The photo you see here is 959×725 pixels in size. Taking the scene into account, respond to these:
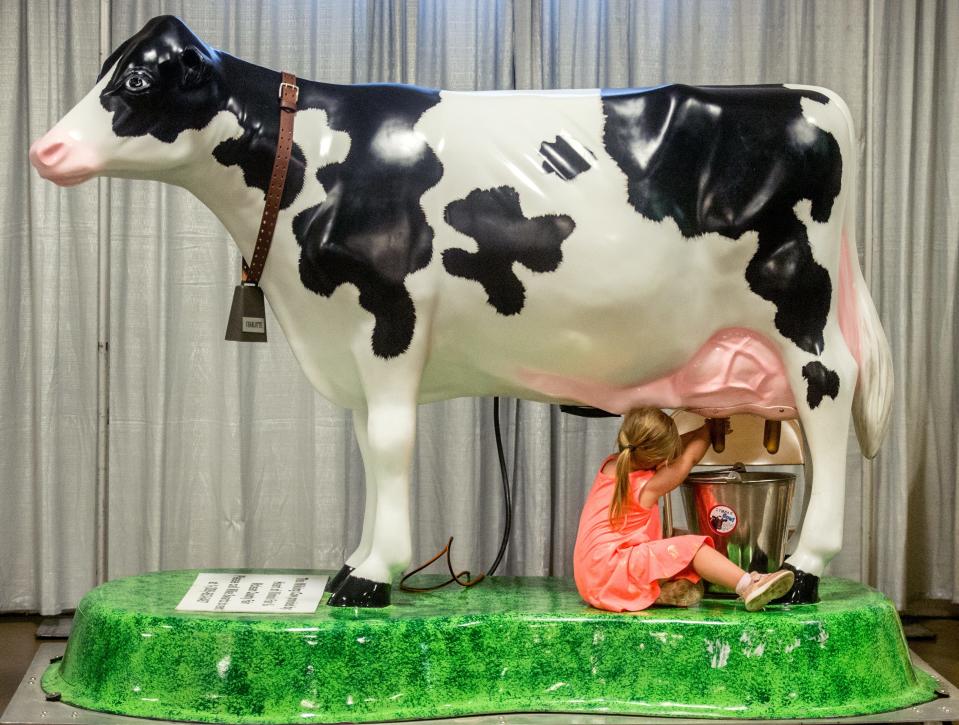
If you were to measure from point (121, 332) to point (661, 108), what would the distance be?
1.71 m

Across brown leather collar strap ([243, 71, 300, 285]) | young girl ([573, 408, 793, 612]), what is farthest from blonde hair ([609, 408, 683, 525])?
brown leather collar strap ([243, 71, 300, 285])

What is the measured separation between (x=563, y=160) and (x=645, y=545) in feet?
2.20

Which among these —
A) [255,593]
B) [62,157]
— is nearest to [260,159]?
[62,157]

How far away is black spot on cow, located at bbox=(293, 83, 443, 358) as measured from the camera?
1849 mm

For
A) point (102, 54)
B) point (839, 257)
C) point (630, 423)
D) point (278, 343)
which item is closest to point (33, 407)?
point (278, 343)

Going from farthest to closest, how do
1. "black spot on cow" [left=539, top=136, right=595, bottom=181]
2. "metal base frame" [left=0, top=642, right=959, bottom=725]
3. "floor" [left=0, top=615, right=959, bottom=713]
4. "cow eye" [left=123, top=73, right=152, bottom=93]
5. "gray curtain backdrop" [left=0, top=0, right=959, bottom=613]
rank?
"gray curtain backdrop" [left=0, top=0, right=959, bottom=613]
"floor" [left=0, top=615, right=959, bottom=713]
"black spot on cow" [left=539, top=136, right=595, bottom=181]
"cow eye" [left=123, top=73, right=152, bottom=93]
"metal base frame" [left=0, top=642, right=959, bottom=725]

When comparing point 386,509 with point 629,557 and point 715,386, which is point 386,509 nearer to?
point 629,557

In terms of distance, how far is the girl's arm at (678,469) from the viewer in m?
1.96

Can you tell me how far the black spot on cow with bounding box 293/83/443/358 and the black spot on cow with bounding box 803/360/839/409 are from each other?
27.0 inches

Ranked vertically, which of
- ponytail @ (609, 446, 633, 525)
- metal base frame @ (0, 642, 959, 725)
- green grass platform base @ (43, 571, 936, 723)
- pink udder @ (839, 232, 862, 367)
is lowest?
metal base frame @ (0, 642, 959, 725)

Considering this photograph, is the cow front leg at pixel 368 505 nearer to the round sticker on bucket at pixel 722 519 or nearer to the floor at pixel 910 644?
the round sticker on bucket at pixel 722 519

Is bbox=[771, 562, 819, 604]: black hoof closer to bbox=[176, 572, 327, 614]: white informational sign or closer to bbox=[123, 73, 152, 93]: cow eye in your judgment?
bbox=[176, 572, 327, 614]: white informational sign

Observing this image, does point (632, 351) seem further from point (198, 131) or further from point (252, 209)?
point (198, 131)

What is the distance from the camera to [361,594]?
6.16 ft
